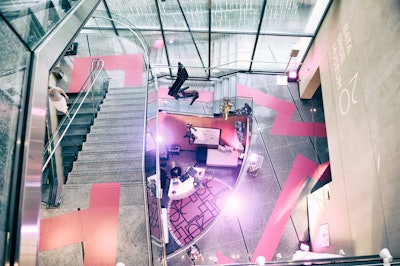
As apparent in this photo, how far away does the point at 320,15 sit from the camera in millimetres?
8094

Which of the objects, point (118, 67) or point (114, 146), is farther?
point (118, 67)

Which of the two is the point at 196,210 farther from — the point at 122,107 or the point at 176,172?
the point at 122,107

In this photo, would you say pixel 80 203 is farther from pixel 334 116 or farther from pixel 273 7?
pixel 273 7

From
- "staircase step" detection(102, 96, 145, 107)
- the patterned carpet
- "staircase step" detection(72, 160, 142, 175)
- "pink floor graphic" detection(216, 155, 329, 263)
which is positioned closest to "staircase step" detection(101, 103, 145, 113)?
"staircase step" detection(102, 96, 145, 107)

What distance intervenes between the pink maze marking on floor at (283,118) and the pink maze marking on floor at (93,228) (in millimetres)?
5571

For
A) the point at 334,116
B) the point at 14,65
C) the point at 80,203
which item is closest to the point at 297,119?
the point at 334,116

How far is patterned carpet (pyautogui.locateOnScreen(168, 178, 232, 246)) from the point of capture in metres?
9.09

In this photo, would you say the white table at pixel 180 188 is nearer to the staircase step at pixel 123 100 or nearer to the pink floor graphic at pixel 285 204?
the pink floor graphic at pixel 285 204

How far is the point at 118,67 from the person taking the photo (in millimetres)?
9547

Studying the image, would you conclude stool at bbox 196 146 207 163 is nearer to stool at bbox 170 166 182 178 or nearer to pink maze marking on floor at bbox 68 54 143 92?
stool at bbox 170 166 182 178

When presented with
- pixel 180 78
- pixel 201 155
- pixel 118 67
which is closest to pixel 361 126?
pixel 180 78

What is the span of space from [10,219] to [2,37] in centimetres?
177

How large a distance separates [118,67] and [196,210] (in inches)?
207

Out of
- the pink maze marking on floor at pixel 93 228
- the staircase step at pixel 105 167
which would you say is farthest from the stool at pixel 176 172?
the pink maze marking on floor at pixel 93 228
